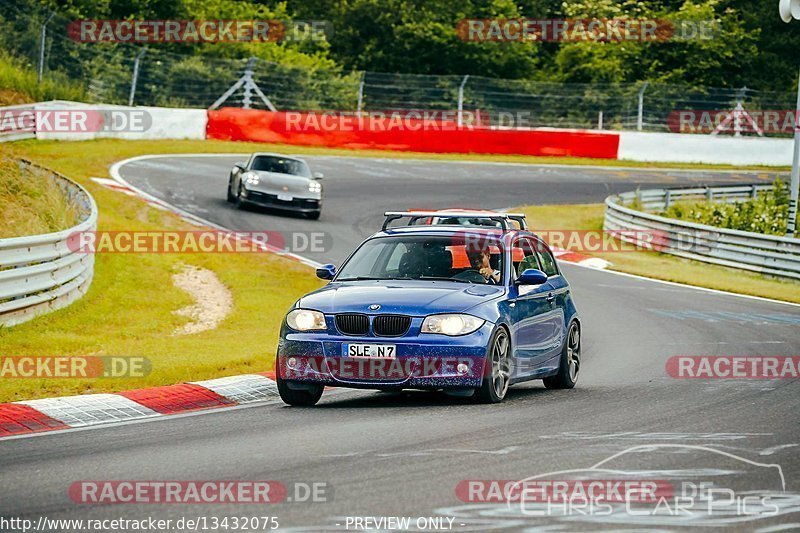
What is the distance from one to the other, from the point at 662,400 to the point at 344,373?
2802 mm

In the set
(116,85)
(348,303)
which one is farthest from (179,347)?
(116,85)

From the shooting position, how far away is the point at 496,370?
35.1 feet

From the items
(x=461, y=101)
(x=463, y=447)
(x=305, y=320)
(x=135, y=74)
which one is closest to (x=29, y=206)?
(x=305, y=320)

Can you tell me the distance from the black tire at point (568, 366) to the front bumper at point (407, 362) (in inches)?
83.7

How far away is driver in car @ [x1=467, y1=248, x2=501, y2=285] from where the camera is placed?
11430 mm

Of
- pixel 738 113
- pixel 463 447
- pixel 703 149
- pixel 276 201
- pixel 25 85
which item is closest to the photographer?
pixel 463 447

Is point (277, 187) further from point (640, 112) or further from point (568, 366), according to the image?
point (640, 112)

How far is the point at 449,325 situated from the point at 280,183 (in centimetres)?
1888

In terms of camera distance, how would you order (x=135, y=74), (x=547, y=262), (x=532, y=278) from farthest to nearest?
(x=135, y=74) → (x=547, y=262) → (x=532, y=278)

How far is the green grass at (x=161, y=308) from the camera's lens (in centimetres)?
1320

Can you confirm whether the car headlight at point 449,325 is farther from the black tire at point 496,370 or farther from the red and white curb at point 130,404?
the red and white curb at point 130,404

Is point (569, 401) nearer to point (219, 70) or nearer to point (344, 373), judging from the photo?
point (344, 373)

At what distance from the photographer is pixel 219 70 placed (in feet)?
146

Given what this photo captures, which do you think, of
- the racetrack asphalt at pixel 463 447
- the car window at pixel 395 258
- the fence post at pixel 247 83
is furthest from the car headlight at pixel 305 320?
the fence post at pixel 247 83
